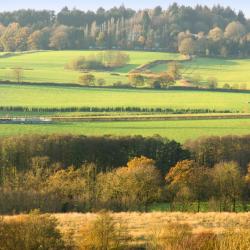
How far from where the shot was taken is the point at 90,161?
3597 cm

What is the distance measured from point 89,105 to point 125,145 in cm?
2494

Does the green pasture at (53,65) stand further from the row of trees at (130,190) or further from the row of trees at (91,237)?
the row of trees at (91,237)

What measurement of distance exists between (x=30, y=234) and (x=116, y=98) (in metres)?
49.9

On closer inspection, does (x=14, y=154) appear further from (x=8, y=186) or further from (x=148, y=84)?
(x=148, y=84)

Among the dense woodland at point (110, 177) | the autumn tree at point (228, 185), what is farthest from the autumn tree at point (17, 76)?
the autumn tree at point (228, 185)

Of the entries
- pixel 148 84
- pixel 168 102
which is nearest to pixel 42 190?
pixel 168 102

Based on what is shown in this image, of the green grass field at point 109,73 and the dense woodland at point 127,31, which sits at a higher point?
the dense woodland at point 127,31

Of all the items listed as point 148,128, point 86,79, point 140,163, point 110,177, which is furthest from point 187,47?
point 110,177

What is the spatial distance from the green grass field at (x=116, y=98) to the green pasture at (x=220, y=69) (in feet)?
50.2

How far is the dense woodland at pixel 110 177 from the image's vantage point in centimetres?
2911

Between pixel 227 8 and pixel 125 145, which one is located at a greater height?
pixel 227 8

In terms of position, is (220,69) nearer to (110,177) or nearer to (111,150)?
(111,150)

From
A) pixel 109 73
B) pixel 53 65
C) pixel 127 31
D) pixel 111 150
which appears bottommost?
pixel 111 150

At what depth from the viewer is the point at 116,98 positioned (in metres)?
67.7
